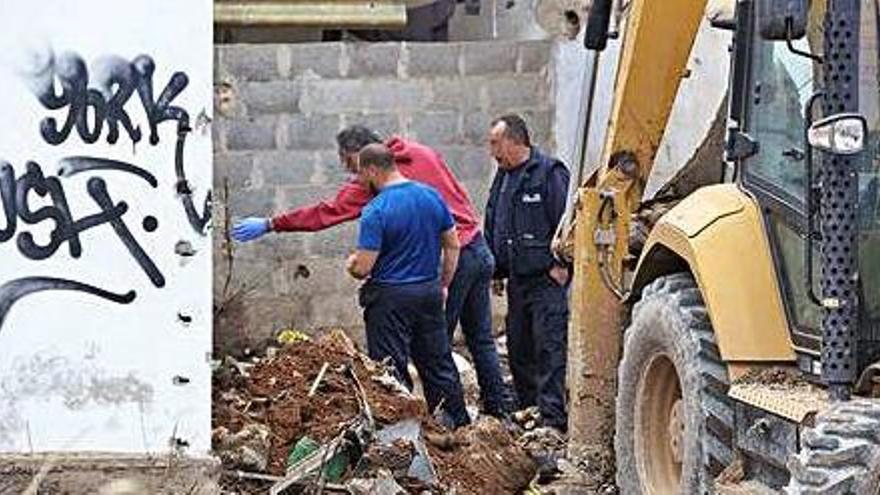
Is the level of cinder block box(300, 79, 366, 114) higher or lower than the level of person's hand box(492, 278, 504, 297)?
higher

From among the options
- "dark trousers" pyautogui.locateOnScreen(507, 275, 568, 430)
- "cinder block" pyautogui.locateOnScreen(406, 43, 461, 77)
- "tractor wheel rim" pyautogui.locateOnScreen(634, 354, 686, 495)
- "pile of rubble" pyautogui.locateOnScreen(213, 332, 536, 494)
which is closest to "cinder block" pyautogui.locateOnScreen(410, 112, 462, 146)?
"cinder block" pyautogui.locateOnScreen(406, 43, 461, 77)

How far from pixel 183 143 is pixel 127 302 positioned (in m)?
0.64

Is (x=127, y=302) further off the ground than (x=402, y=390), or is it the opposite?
(x=127, y=302)

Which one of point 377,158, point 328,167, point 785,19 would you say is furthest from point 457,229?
point 785,19

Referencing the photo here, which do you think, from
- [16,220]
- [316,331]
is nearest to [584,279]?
[16,220]

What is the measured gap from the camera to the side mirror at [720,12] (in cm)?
721

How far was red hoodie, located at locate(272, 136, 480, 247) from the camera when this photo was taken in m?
10.0

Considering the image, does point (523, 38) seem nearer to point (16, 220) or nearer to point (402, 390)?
point (402, 390)

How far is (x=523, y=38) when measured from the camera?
1373 centimetres

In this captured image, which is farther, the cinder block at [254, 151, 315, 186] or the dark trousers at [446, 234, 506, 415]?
the cinder block at [254, 151, 315, 186]

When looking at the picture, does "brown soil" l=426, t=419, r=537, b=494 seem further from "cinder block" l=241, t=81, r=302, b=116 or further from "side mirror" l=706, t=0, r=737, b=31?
"cinder block" l=241, t=81, r=302, b=116

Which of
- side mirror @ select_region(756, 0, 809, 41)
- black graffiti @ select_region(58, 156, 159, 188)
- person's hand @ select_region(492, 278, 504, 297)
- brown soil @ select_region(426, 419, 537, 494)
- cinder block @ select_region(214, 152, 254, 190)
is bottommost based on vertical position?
brown soil @ select_region(426, 419, 537, 494)

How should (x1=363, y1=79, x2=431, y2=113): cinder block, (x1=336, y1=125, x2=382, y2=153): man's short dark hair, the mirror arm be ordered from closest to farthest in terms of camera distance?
the mirror arm → (x1=336, y1=125, x2=382, y2=153): man's short dark hair → (x1=363, y1=79, x2=431, y2=113): cinder block

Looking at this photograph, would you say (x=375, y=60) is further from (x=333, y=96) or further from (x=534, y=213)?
(x=534, y=213)
